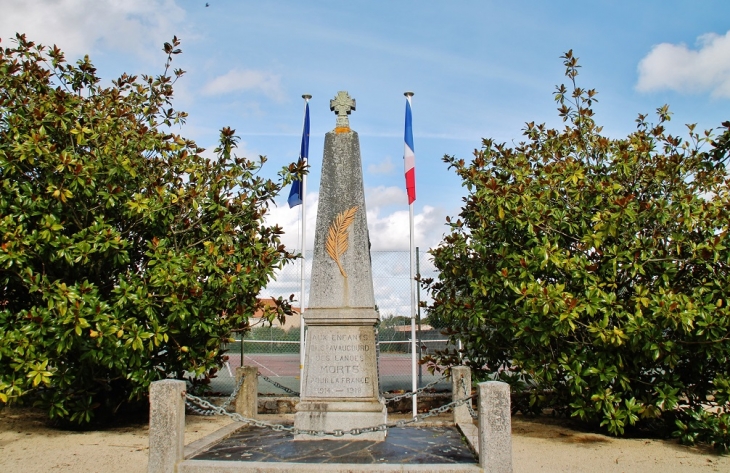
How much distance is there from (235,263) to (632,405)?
563 cm

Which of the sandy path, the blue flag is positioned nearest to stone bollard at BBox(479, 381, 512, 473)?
the sandy path

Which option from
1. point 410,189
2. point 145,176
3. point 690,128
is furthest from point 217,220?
point 690,128

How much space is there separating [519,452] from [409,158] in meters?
5.62

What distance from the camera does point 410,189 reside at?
10.7m

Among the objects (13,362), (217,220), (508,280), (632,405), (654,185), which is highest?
A: (654,185)

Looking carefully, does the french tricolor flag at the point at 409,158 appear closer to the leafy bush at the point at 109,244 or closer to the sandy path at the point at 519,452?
the leafy bush at the point at 109,244

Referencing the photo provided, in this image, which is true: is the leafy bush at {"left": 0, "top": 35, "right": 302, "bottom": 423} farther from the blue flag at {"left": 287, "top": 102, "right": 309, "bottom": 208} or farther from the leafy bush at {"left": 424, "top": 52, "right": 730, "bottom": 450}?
the leafy bush at {"left": 424, "top": 52, "right": 730, "bottom": 450}

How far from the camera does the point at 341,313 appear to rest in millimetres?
7543

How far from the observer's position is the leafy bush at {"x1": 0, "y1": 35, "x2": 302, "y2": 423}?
23.7ft

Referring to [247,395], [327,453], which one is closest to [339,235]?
[327,453]

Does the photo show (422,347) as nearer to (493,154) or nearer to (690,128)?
(493,154)

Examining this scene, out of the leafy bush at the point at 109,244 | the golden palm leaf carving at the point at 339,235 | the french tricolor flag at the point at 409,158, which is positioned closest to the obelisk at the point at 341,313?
the golden palm leaf carving at the point at 339,235

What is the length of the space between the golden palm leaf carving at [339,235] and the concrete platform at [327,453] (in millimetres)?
2184

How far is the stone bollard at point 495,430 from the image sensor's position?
5418mm
